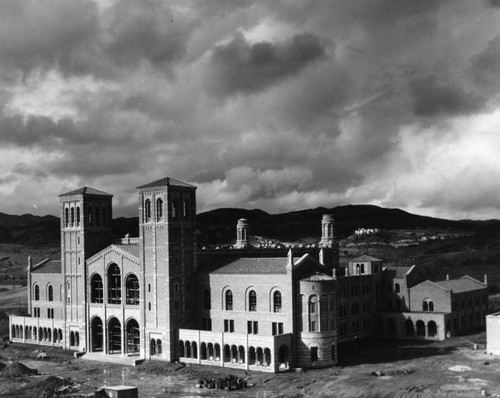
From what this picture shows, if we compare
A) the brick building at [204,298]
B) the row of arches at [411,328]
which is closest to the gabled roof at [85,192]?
the brick building at [204,298]

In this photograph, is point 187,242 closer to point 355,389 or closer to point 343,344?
point 343,344

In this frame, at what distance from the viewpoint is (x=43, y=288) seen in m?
95.8

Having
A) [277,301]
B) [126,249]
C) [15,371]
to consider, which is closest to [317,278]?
[277,301]

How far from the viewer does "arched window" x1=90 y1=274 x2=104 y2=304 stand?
275ft

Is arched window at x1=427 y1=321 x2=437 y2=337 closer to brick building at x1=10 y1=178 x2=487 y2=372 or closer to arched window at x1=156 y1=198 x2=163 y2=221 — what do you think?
brick building at x1=10 y1=178 x2=487 y2=372

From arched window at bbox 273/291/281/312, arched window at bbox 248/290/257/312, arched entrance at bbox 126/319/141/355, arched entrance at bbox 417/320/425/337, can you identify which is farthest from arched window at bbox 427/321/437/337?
arched entrance at bbox 126/319/141/355

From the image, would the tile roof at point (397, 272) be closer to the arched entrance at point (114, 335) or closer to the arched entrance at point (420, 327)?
the arched entrance at point (420, 327)

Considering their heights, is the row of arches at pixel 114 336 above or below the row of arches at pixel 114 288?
below

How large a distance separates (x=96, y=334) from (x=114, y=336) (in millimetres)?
3169

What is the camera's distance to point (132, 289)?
3159 inches

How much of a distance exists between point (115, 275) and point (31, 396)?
24110mm

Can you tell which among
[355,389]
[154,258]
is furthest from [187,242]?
[355,389]

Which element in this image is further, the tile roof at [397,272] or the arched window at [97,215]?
the tile roof at [397,272]

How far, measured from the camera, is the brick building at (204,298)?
70812 mm
